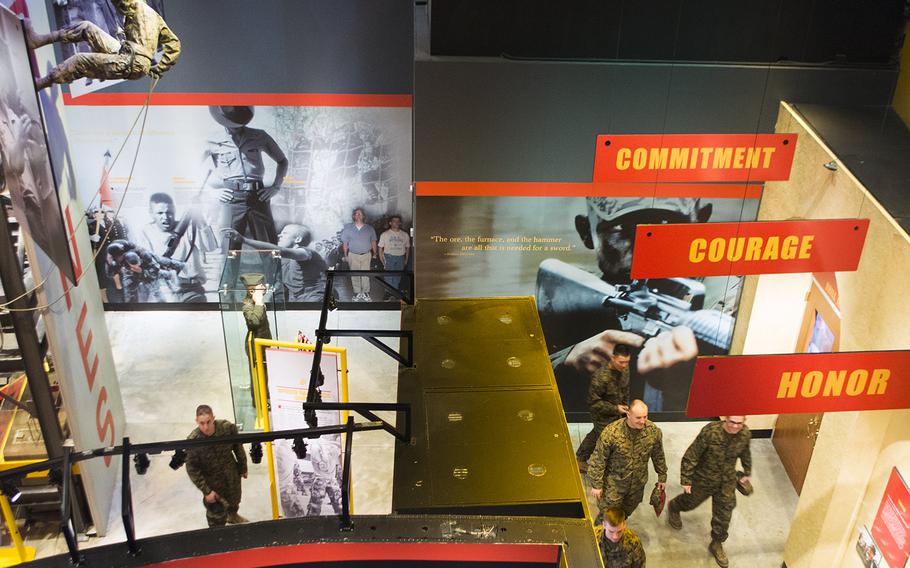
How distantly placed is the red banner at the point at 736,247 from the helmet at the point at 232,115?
556 centimetres

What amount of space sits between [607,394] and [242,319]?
351 cm

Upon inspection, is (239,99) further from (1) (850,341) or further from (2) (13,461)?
(1) (850,341)

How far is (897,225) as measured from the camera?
543 cm

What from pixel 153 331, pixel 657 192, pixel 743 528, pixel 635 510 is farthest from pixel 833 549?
pixel 153 331

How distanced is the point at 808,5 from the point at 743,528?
14.6 feet

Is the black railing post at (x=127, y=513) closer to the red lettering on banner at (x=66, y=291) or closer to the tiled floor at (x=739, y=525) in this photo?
the red lettering on banner at (x=66, y=291)

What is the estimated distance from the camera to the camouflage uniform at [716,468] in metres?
6.69

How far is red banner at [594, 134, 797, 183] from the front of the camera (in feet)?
19.6

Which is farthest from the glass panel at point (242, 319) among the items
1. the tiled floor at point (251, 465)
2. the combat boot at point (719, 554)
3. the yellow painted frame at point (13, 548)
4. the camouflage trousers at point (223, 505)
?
the combat boot at point (719, 554)

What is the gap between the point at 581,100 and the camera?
6.78m

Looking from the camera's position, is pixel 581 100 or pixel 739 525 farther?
pixel 739 525

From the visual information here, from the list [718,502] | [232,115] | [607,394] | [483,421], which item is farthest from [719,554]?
[232,115]

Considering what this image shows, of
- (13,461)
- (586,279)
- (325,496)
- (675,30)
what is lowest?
(325,496)

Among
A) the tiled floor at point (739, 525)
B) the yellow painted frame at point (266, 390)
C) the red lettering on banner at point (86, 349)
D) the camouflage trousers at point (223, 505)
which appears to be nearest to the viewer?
the yellow painted frame at point (266, 390)
